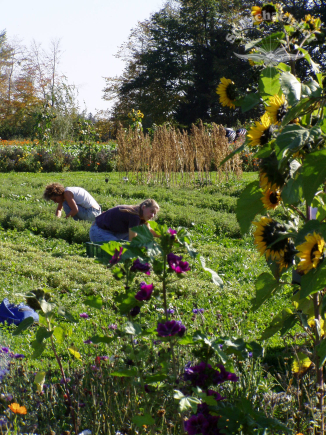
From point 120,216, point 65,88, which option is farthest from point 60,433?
point 65,88

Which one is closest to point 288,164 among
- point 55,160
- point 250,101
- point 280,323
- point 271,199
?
point 271,199

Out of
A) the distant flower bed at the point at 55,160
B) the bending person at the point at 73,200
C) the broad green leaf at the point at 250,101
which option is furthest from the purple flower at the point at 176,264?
the distant flower bed at the point at 55,160

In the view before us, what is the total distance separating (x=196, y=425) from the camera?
1260 millimetres

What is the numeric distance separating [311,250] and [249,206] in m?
0.29

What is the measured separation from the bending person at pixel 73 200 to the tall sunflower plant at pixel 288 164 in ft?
18.3

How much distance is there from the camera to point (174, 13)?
3550 centimetres

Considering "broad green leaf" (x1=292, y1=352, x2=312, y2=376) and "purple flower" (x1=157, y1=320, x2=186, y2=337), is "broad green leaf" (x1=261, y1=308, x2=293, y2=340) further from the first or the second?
"purple flower" (x1=157, y1=320, x2=186, y2=337)

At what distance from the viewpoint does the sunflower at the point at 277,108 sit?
4.00 feet

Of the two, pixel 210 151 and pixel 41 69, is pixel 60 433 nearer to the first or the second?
pixel 210 151

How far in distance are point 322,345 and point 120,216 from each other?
14.6 ft

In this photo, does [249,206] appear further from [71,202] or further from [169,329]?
[71,202]

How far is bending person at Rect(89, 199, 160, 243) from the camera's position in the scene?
4.94m

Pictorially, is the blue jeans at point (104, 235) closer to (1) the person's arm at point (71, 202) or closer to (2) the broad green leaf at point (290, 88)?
(1) the person's arm at point (71, 202)

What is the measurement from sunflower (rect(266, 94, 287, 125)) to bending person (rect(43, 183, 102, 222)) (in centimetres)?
577
